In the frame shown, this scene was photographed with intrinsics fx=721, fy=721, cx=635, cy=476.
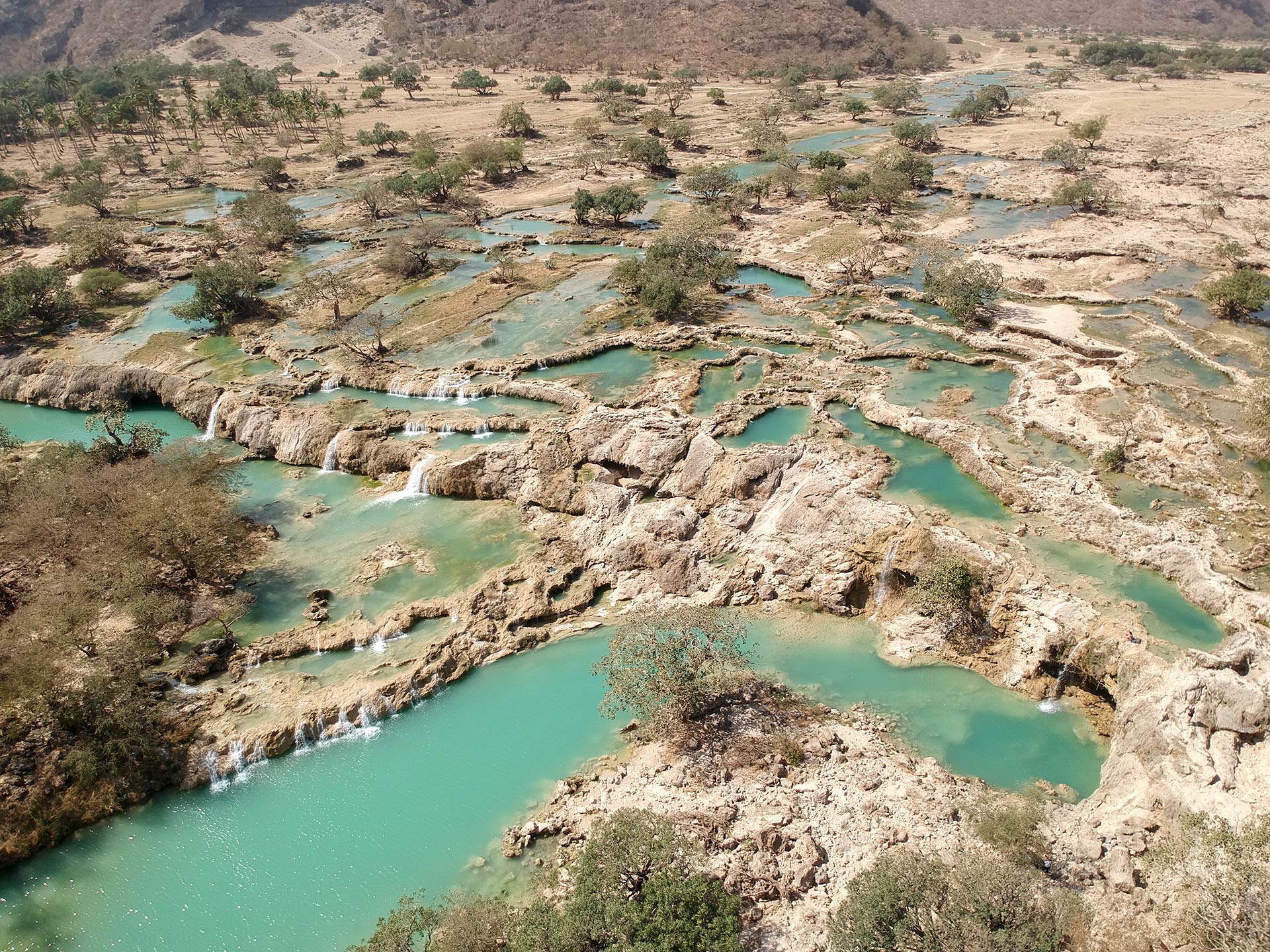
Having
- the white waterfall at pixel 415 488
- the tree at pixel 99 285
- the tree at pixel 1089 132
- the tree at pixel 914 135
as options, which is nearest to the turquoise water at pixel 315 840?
the white waterfall at pixel 415 488

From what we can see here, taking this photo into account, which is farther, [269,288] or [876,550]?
[269,288]

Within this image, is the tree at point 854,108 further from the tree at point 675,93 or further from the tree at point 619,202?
the tree at point 619,202

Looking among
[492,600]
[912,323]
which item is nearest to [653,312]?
[912,323]

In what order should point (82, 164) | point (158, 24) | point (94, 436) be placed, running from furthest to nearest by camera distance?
point (158, 24), point (82, 164), point (94, 436)

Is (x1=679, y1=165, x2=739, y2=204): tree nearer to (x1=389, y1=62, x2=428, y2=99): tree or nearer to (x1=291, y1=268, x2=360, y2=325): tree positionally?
(x1=291, y1=268, x2=360, y2=325): tree

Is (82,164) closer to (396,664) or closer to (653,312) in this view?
(653,312)

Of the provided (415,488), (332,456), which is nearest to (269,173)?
(332,456)
